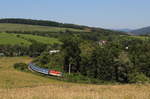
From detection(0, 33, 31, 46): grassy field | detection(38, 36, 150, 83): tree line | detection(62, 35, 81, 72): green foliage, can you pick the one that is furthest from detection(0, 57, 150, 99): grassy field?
detection(0, 33, 31, 46): grassy field

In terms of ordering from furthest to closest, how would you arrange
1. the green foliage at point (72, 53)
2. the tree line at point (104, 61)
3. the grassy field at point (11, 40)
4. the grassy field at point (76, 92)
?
the grassy field at point (11, 40)
the green foliage at point (72, 53)
the tree line at point (104, 61)
the grassy field at point (76, 92)

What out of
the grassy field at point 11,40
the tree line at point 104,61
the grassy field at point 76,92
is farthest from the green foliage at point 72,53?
the grassy field at point 76,92

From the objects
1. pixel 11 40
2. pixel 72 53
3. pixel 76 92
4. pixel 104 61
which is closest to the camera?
pixel 76 92

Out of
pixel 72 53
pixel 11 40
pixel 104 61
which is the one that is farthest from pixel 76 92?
pixel 11 40

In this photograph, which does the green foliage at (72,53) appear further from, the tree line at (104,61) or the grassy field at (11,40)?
the grassy field at (11,40)

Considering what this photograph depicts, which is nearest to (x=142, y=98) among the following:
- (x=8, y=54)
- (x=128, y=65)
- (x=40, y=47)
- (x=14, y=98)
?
(x=14, y=98)

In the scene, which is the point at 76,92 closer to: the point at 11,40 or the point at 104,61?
the point at 104,61

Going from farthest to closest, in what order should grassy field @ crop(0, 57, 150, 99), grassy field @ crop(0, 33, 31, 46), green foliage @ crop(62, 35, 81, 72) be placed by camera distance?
grassy field @ crop(0, 33, 31, 46), green foliage @ crop(62, 35, 81, 72), grassy field @ crop(0, 57, 150, 99)

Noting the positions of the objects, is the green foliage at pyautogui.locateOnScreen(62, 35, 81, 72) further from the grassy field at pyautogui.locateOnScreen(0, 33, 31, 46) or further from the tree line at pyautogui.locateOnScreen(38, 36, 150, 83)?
the grassy field at pyautogui.locateOnScreen(0, 33, 31, 46)

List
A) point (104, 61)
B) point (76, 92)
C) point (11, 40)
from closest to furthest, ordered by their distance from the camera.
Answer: point (76, 92), point (104, 61), point (11, 40)

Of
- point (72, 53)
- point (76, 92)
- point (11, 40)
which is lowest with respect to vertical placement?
point (11, 40)

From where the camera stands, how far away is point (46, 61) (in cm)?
7956

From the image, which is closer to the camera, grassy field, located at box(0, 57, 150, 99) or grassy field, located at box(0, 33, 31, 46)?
grassy field, located at box(0, 57, 150, 99)

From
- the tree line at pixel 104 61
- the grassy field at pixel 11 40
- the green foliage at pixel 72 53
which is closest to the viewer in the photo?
the tree line at pixel 104 61
